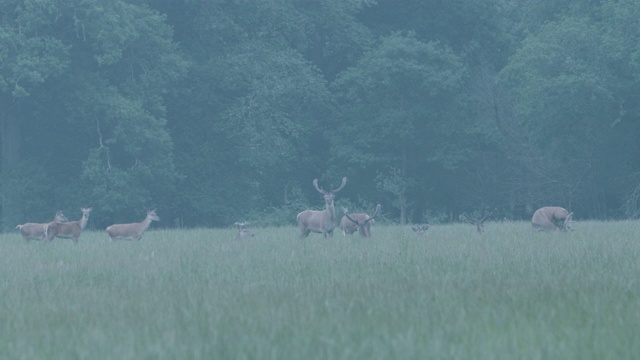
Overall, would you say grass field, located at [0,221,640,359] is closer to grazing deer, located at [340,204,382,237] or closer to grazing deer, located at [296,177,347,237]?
grazing deer, located at [340,204,382,237]

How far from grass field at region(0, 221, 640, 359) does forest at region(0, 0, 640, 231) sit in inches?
786

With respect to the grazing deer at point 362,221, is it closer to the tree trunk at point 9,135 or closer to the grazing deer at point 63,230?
the grazing deer at point 63,230

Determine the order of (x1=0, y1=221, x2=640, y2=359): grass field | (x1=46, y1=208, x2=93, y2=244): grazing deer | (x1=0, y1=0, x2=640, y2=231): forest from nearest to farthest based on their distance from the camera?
(x1=0, y1=221, x2=640, y2=359): grass field < (x1=46, y1=208, x2=93, y2=244): grazing deer < (x1=0, y1=0, x2=640, y2=231): forest

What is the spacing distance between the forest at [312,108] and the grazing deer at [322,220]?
11738mm

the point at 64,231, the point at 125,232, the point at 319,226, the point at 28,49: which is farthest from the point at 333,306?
the point at 28,49

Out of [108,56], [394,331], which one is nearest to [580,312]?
[394,331]

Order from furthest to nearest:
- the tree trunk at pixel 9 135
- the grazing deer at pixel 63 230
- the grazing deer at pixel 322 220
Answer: the tree trunk at pixel 9 135 → the grazing deer at pixel 322 220 → the grazing deer at pixel 63 230

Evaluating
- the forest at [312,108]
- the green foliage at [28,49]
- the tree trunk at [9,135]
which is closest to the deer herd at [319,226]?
the green foliage at [28,49]

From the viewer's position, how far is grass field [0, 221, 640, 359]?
5.78 meters

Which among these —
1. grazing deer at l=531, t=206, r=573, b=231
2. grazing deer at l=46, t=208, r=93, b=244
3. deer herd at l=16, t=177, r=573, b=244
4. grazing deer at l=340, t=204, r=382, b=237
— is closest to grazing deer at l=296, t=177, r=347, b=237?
deer herd at l=16, t=177, r=573, b=244

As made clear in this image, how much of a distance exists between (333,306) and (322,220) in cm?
1351

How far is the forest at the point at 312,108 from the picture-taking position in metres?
32.7

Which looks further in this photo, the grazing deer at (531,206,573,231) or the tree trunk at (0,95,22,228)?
the tree trunk at (0,95,22,228)

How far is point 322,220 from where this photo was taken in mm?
21031
